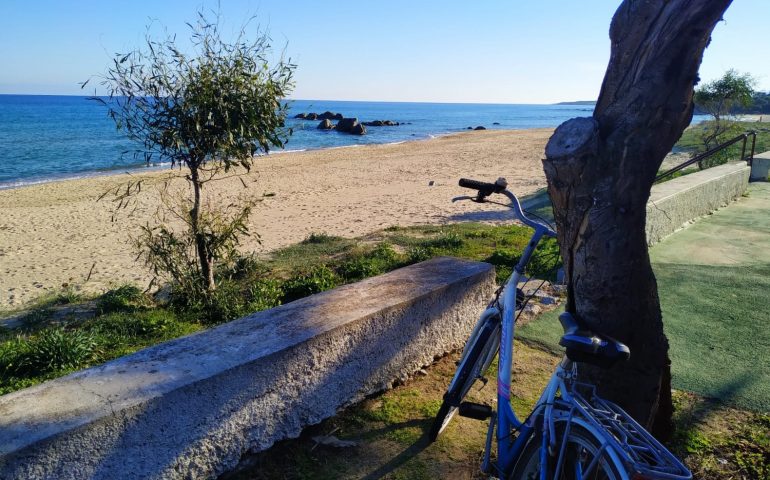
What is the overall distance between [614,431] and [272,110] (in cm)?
444

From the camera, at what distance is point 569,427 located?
1.96m

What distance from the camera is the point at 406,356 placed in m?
3.61

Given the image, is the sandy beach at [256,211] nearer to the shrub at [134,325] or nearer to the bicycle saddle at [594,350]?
the shrub at [134,325]

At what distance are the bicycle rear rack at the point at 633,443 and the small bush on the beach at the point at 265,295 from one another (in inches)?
128

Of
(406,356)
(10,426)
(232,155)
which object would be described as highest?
(232,155)

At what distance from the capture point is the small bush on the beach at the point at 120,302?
5422 mm

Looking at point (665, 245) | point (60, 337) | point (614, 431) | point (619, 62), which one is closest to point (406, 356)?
point (614, 431)

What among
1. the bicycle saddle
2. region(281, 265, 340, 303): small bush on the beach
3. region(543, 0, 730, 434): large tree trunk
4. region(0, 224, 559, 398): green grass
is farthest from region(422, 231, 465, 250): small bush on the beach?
the bicycle saddle

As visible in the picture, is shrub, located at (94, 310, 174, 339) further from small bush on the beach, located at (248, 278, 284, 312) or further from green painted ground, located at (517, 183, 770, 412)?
green painted ground, located at (517, 183, 770, 412)

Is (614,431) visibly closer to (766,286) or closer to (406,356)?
(406,356)

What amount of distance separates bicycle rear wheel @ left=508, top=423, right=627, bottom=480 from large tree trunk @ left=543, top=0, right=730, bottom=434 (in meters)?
0.64

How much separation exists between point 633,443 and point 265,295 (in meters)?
3.74

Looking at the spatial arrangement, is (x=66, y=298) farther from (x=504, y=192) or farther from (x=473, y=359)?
(x=504, y=192)

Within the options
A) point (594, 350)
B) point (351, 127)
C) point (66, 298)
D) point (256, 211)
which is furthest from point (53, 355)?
point (351, 127)
